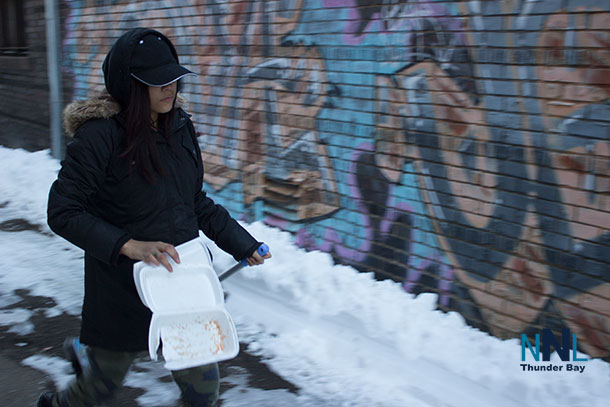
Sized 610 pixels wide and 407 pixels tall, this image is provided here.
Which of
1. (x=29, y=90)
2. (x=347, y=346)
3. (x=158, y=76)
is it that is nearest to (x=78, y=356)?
(x=158, y=76)

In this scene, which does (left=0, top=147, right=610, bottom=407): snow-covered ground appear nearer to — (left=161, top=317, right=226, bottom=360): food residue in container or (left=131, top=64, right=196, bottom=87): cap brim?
(left=161, top=317, right=226, bottom=360): food residue in container

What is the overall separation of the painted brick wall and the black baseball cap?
2.03 metres

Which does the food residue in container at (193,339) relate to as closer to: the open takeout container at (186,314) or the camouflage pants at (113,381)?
the open takeout container at (186,314)

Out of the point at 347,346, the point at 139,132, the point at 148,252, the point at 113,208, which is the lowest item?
the point at 347,346

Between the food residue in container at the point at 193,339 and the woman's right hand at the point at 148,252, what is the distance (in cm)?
22

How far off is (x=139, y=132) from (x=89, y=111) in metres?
0.19

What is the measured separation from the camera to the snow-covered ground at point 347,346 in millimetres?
3283

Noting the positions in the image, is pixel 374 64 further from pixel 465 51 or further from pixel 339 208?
pixel 339 208

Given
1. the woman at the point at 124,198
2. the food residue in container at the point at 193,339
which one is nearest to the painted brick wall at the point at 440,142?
the woman at the point at 124,198

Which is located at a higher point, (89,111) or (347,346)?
(89,111)

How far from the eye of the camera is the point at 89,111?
2.25 m

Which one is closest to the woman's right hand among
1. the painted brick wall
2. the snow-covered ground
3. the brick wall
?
the snow-covered ground

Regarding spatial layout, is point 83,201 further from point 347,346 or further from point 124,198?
point 347,346

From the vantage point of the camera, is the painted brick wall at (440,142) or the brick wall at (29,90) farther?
the brick wall at (29,90)
